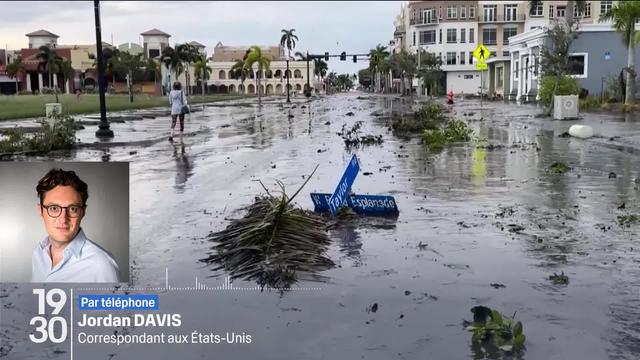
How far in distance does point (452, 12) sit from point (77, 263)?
117m

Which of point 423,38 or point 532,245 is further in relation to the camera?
point 423,38

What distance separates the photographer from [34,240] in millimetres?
4457

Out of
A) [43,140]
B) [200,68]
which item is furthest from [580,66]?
[200,68]

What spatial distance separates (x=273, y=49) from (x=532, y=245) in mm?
176009

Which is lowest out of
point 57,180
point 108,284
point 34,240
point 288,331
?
point 288,331

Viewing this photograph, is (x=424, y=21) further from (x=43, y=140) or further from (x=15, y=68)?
(x=43, y=140)

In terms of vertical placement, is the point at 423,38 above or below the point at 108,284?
above

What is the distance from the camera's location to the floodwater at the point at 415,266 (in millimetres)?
5164

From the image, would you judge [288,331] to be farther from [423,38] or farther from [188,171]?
[423,38]

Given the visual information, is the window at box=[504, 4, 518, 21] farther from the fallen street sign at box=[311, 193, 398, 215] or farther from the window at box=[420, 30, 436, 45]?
the fallen street sign at box=[311, 193, 398, 215]

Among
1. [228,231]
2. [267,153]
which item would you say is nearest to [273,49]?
[267,153]

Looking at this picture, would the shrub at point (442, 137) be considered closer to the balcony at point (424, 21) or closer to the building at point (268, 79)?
the balcony at point (424, 21)

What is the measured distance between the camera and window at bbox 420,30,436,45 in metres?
119

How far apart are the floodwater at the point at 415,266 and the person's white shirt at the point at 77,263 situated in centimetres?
69
